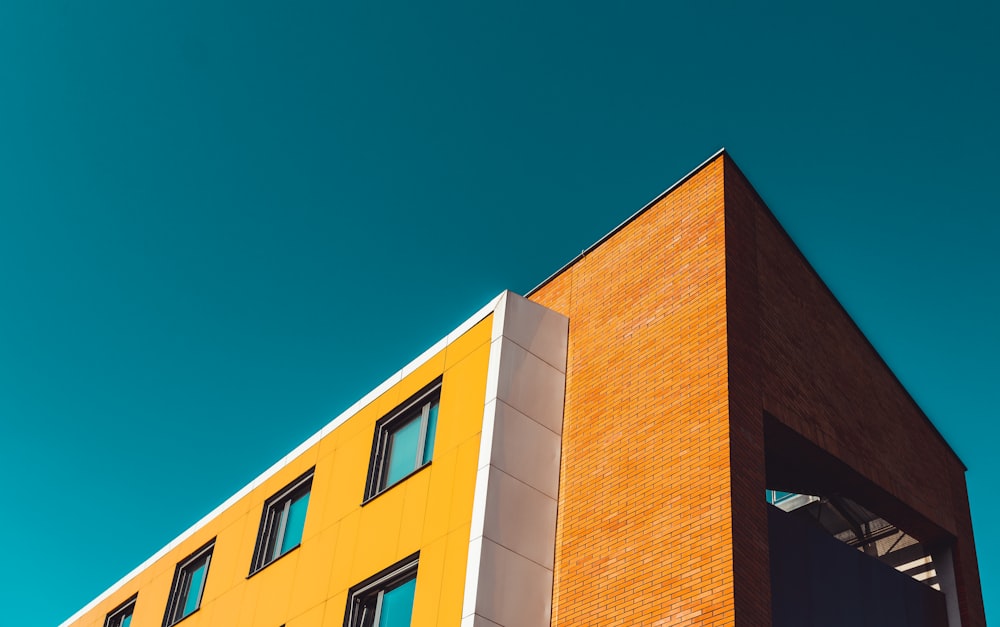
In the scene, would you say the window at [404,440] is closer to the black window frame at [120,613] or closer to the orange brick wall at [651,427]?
the orange brick wall at [651,427]

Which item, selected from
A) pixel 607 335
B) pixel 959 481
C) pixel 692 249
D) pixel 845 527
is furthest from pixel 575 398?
pixel 959 481

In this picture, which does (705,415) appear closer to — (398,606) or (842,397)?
(842,397)

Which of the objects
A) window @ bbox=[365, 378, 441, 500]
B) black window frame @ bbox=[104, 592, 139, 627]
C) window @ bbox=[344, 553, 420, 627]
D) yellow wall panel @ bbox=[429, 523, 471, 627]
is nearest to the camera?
yellow wall panel @ bbox=[429, 523, 471, 627]

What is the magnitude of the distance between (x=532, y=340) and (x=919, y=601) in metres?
Result: 7.56

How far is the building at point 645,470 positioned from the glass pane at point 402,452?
0.12ft

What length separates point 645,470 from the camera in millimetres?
14180

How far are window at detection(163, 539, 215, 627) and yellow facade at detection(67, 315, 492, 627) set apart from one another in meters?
0.57

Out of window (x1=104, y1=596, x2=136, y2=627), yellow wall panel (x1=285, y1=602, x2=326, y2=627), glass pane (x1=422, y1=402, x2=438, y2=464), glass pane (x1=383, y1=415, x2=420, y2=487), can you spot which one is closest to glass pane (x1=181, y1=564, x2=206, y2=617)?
window (x1=104, y1=596, x2=136, y2=627)

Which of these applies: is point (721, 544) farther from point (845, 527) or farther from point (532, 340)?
point (845, 527)

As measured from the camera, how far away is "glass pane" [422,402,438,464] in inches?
670

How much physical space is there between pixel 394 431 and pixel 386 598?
3.35 metres

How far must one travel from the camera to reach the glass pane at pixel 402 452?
1750 centimetres

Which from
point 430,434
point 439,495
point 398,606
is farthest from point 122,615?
point 439,495

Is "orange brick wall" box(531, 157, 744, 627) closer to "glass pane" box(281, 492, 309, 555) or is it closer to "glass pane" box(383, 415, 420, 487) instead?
"glass pane" box(383, 415, 420, 487)
